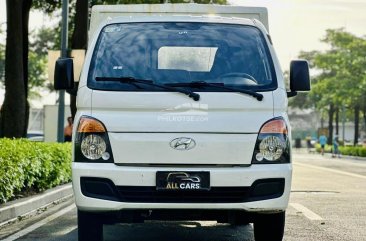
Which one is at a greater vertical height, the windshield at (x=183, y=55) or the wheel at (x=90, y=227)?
the windshield at (x=183, y=55)

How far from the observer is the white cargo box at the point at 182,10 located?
9148mm

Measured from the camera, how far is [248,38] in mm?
7105

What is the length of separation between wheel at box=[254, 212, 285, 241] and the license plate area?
32.7 inches

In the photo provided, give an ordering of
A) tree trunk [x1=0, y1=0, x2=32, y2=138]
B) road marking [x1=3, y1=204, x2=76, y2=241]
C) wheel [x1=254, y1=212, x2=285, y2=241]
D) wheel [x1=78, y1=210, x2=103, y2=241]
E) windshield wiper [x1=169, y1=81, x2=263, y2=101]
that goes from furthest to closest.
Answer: tree trunk [x1=0, y1=0, x2=32, y2=138] < road marking [x1=3, y1=204, x2=76, y2=241] < wheel [x1=254, y1=212, x2=285, y2=241] < wheel [x1=78, y1=210, x2=103, y2=241] < windshield wiper [x1=169, y1=81, x2=263, y2=101]

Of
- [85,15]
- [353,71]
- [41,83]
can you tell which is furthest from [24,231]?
[41,83]

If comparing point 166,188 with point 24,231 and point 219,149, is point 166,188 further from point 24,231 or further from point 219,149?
point 24,231

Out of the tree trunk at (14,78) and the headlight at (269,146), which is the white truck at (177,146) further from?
the tree trunk at (14,78)

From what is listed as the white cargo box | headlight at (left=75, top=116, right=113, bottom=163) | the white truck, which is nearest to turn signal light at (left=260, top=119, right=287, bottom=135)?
the white truck

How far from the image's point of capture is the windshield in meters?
6.67

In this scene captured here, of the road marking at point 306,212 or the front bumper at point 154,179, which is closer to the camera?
the front bumper at point 154,179

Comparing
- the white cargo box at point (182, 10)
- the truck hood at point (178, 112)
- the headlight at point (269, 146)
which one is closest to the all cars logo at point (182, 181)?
the truck hood at point (178, 112)

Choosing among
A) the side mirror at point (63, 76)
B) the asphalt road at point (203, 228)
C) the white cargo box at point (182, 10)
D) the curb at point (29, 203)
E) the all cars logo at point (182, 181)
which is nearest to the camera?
the all cars logo at point (182, 181)

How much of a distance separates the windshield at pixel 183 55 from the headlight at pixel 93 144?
15.1 inches

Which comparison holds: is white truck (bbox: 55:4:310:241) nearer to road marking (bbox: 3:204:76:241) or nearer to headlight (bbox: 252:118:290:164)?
headlight (bbox: 252:118:290:164)
